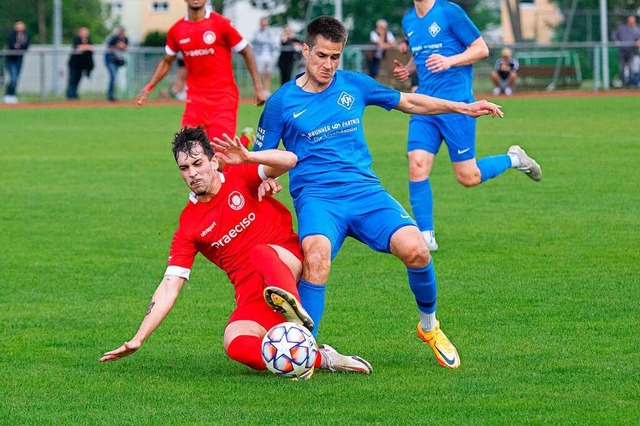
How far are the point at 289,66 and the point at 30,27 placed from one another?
33.0 m

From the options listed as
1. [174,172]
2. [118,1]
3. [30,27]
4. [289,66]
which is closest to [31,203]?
[174,172]

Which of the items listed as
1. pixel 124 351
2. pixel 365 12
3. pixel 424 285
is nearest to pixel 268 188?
pixel 424 285

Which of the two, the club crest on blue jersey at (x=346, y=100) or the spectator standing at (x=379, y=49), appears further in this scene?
the spectator standing at (x=379, y=49)

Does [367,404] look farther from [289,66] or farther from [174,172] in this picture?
[289,66]

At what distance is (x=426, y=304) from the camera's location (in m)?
7.28

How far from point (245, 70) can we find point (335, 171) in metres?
30.3

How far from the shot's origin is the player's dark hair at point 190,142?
6.88 metres

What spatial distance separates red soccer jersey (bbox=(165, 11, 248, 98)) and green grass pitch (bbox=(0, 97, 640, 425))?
1515 millimetres

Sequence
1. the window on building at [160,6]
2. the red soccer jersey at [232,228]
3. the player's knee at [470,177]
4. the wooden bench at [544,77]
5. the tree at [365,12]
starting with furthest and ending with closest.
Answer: the window on building at [160,6], the tree at [365,12], the wooden bench at [544,77], the player's knee at [470,177], the red soccer jersey at [232,228]

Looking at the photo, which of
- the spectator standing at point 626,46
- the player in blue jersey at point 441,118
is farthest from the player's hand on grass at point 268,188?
the spectator standing at point 626,46

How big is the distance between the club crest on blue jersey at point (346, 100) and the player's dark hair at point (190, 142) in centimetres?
84

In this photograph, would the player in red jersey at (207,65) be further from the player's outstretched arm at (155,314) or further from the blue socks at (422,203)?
the player's outstretched arm at (155,314)

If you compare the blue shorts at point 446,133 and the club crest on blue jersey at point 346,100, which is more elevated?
the club crest on blue jersey at point 346,100

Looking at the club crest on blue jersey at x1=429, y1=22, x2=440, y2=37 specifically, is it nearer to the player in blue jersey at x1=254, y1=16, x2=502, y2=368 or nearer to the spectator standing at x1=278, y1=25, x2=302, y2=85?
the player in blue jersey at x1=254, y1=16, x2=502, y2=368
